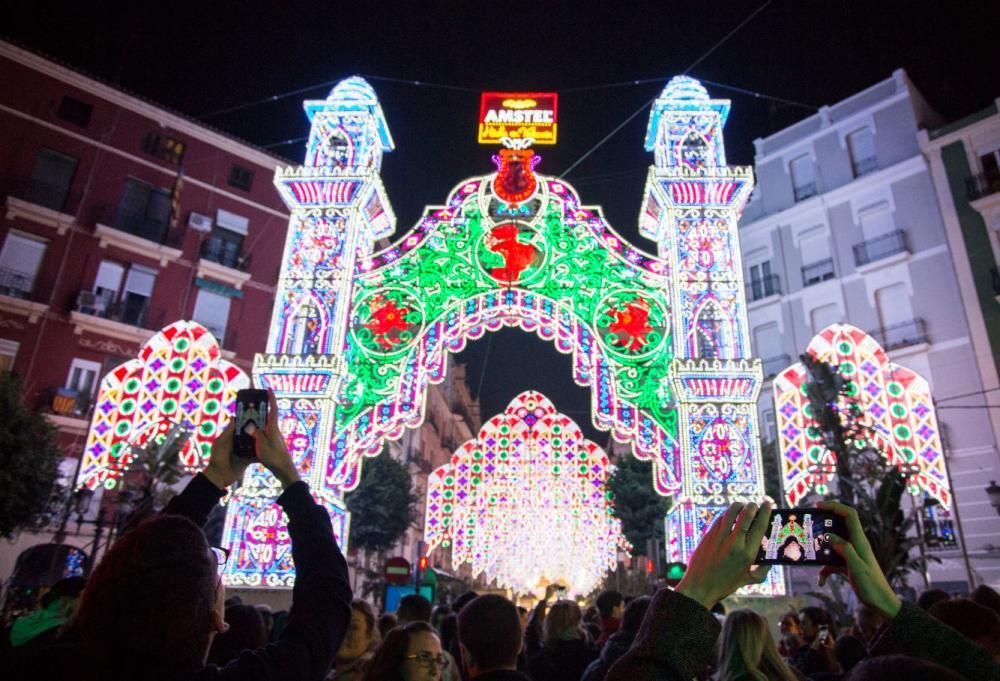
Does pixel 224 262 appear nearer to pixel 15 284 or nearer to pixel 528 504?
pixel 15 284

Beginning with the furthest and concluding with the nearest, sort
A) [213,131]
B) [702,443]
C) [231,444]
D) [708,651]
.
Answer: [213,131] < [702,443] < [231,444] < [708,651]

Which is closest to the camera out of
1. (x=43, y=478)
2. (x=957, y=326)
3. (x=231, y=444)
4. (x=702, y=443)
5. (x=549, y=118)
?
(x=231, y=444)

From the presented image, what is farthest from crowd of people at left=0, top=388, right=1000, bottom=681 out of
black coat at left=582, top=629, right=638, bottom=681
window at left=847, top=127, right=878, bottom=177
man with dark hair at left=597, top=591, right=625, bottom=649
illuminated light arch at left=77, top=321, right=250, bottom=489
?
window at left=847, top=127, right=878, bottom=177

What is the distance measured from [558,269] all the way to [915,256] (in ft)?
48.5

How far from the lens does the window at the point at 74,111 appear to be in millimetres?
24797

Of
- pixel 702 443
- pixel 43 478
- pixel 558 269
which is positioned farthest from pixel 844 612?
pixel 43 478

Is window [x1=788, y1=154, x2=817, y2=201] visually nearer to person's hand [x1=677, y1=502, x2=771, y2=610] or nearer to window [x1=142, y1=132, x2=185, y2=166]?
window [x1=142, y1=132, x2=185, y2=166]

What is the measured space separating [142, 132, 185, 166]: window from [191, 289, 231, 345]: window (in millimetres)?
5265

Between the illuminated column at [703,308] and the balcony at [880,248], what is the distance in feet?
39.7

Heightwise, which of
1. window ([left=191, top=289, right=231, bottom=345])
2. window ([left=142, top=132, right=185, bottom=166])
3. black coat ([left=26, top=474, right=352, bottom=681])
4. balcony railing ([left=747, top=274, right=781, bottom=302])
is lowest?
black coat ([left=26, top=474, right=352, bottom=681])

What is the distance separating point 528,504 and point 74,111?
71.9ft

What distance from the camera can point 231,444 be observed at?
7.61 ft

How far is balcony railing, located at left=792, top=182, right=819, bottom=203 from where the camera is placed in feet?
87.9

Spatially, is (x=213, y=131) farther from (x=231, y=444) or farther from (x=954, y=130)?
(x=231, y=444)
